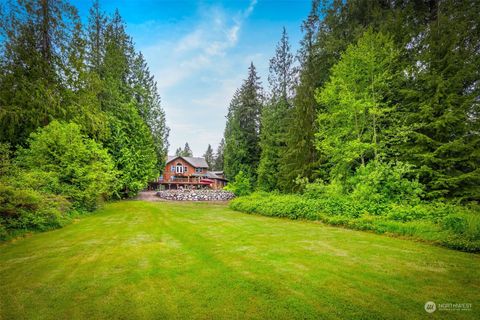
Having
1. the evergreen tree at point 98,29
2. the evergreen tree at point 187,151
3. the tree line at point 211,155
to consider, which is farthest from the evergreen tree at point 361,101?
the evergreen tree at point 187,151

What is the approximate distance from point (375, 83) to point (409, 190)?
6.45m

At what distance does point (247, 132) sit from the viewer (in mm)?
32156

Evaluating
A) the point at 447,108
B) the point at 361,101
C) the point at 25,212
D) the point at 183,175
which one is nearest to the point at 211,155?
the point at 183,175

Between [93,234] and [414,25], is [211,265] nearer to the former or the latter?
[93,234]

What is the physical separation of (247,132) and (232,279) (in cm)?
2861

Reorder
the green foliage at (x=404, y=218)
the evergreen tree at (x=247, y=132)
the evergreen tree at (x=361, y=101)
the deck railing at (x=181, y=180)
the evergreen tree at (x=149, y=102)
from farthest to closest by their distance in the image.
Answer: the deck railing at (x=181, y=180), the evergreen tree at (x=247, y=132), the evergreen tree at (x=149, y=102), the evergreen tree at (x=361, y=101), the green foliage at (x=404, y=218)

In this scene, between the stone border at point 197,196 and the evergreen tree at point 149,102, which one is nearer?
the stone border at point 197,196

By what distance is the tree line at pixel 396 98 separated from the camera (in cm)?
1032

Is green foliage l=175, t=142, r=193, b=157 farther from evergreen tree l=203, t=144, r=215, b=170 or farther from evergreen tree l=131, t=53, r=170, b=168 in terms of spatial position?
evergreen tree l=131, t=53, r=170, b=168

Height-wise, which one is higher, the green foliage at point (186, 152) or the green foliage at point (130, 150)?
the green foliage at point (186, 152)

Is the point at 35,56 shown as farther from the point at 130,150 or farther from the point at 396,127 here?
the point at 130,150

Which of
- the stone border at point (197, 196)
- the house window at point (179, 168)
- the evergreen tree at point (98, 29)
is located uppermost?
the evergreen tree at point (98, 29)

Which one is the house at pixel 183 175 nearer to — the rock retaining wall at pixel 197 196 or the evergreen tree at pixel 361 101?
the rock retaining wall at pixel 197 196

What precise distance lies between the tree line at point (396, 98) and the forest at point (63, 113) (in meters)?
12.8
